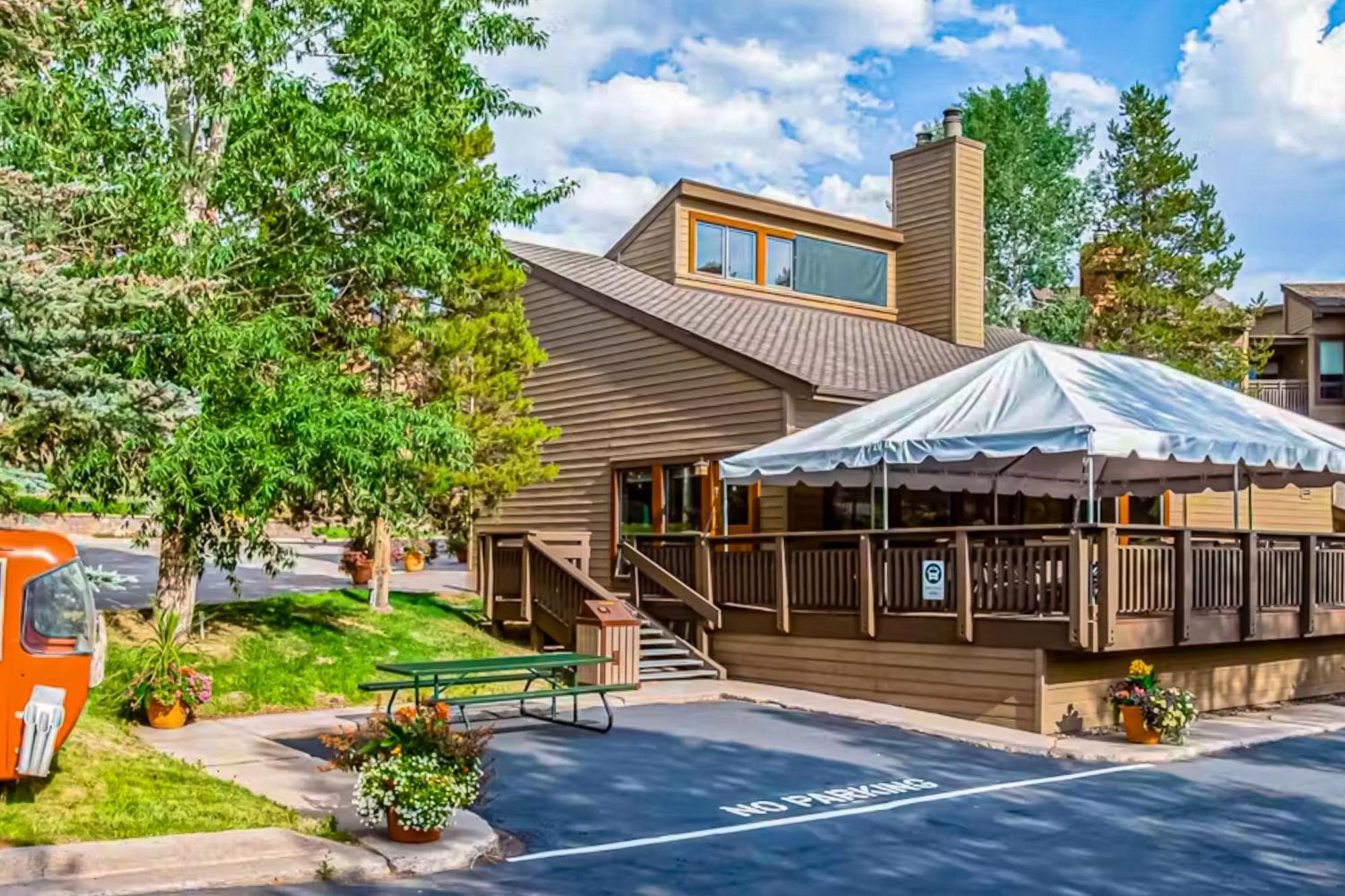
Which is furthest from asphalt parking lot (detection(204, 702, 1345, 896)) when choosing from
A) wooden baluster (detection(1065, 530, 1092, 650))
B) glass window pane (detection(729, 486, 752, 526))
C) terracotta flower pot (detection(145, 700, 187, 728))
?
glass window pane (detection(729, 486, 752, 526))

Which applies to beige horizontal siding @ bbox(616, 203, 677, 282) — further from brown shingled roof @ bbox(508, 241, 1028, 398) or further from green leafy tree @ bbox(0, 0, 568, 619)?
green leafy tree @ bbox(0, 0, 568, 619)

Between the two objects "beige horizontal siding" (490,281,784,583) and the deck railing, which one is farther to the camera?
"beige horizontal siding" (490,281,784,583)

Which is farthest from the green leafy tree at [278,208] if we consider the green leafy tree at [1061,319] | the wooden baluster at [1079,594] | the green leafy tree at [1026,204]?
the green leafy tree at [1026,204]

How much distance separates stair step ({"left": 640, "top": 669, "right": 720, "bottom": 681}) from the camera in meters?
16.4

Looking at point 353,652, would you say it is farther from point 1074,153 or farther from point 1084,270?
point 1074,153

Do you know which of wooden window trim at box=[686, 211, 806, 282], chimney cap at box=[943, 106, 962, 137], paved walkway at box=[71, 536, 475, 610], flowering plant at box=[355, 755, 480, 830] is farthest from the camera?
chimney cap at box=[943, 106, 962, 137]

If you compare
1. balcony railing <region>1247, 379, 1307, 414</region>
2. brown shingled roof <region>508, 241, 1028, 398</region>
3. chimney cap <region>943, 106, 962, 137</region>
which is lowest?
brown shingled roof <region>508, 241, 1028, 398</region>

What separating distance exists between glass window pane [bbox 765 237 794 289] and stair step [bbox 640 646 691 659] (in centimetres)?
898

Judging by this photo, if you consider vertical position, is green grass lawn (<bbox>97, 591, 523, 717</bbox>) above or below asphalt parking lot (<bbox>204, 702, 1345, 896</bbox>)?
above

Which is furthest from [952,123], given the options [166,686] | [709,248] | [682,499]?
[166,686]

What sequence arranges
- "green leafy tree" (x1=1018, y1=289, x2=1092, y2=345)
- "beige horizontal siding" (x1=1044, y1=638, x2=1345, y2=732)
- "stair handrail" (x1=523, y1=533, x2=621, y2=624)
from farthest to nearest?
1. "green leafy tree" (x1=1018, y1=289, x2=1092, y2=345)
2. "stair handrail" (x1=523, y1=533, x2=621, y2=624)
3. "beige horizontal siding" (x1=1044, y1=638, x2=1345, y2=732)

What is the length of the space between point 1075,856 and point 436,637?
10.8 metres

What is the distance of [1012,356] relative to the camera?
16.5m

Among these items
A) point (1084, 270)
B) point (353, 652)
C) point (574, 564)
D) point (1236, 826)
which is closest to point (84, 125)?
point (353, 652)
